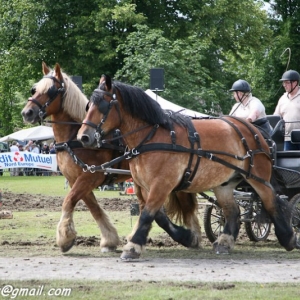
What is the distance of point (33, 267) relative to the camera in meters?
9.09

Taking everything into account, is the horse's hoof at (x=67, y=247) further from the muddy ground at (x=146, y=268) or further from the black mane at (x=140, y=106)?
the black mane at (x=140, y=106)

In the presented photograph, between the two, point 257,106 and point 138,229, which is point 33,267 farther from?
point 257,106

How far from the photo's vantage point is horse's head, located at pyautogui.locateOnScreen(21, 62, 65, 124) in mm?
10914

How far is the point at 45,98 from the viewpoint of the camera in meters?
11.0

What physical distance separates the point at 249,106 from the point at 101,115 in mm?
2670

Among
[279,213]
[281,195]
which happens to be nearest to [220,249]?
[279,213]

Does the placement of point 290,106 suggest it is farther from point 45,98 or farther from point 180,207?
point 45,98

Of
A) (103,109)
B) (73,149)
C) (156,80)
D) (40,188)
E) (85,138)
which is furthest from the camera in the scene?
(40,188)

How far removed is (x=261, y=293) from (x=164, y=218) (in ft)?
11.7

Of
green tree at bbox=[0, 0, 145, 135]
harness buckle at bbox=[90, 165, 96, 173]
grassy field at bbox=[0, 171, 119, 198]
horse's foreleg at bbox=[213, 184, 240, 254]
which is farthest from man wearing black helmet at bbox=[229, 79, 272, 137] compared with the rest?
green tree at bbox=[0, 0, 145, 135]

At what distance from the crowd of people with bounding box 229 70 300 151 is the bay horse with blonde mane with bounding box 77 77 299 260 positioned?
46 cm

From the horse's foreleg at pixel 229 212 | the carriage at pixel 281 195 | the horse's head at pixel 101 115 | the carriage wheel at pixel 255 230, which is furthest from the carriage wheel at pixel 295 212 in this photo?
the horse's head at pixel 101 115

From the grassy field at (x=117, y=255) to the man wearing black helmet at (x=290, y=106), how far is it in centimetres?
157

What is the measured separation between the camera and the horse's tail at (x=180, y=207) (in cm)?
1150
